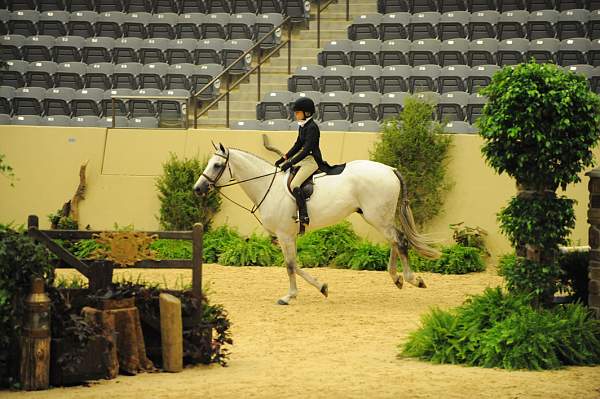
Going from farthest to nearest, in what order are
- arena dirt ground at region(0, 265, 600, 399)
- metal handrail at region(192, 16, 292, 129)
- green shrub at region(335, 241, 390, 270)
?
metal handrail at region(192, 16, 292, 129) < green shrub at region(335, 241, 390, 270) < arena dirt ground at region(0, 265, 600, 399)

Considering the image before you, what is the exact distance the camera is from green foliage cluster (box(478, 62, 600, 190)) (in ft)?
33.8

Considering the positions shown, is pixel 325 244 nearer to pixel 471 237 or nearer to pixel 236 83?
pixel 471 237

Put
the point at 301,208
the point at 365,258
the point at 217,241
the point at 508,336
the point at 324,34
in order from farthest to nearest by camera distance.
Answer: the point at 324,34 → the point at 217,241 → the point at 365,258 → the point at 301,208 → the point at 508,336

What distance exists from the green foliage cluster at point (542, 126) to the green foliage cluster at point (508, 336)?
1299 millimetres

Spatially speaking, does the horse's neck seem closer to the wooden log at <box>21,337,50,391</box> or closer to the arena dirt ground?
the arena dirt ground

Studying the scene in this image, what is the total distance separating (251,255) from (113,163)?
3.79 meters

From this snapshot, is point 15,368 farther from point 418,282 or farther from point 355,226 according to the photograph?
point 355,226

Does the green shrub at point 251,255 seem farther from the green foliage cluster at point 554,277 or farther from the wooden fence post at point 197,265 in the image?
the wooden fence post at point 197,265

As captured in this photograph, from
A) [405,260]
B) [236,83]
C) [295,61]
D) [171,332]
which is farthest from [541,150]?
[295,61]

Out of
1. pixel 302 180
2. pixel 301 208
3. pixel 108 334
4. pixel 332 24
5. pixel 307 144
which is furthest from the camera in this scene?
pixel 332 24

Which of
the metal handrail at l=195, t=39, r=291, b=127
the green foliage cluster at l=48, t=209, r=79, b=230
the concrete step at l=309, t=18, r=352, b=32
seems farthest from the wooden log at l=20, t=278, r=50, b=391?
the concrete step at l=309, t=18, r=352, b=32

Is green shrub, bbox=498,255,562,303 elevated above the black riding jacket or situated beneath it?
situated beneath

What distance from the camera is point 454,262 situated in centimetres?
1731

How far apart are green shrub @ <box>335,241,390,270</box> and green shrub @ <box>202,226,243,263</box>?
2.11 meters
